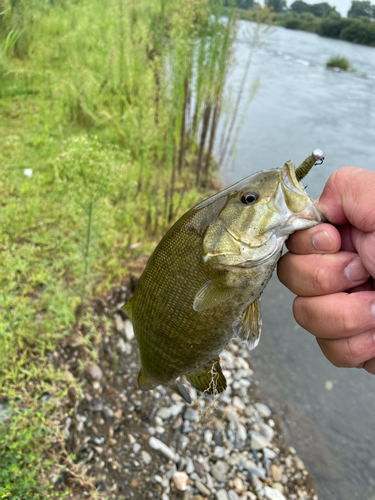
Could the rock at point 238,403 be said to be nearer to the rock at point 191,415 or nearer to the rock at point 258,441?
the rock at point 258,441

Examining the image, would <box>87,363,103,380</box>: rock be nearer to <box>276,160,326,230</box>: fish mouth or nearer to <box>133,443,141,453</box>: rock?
<box>133,443,141,453</box>: rock

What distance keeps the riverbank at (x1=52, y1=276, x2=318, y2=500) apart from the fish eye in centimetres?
174

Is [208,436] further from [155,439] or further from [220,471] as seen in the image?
[155,439]

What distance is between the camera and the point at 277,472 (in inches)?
114

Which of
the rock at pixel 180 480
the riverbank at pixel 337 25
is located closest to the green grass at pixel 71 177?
the rock at pixel 180 480

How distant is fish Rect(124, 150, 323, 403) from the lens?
121 centimetres

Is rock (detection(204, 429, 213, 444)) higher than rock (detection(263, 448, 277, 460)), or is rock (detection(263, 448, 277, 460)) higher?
rock (detection(204, 429, 213, 444))

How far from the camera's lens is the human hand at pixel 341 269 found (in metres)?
1.27

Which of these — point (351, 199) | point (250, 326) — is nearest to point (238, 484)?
point (250, 326)

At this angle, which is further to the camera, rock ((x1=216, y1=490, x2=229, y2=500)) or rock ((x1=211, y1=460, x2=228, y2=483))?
rock ((x1=211, y1=460, x2=228, y2=483))

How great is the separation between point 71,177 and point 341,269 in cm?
193

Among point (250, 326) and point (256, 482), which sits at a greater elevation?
point (250, 326)

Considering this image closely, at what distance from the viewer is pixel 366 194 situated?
124 cm

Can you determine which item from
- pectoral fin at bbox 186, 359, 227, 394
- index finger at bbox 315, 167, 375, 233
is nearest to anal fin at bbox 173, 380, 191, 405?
pectoral fin at bbox 186, 359, 227, 394
